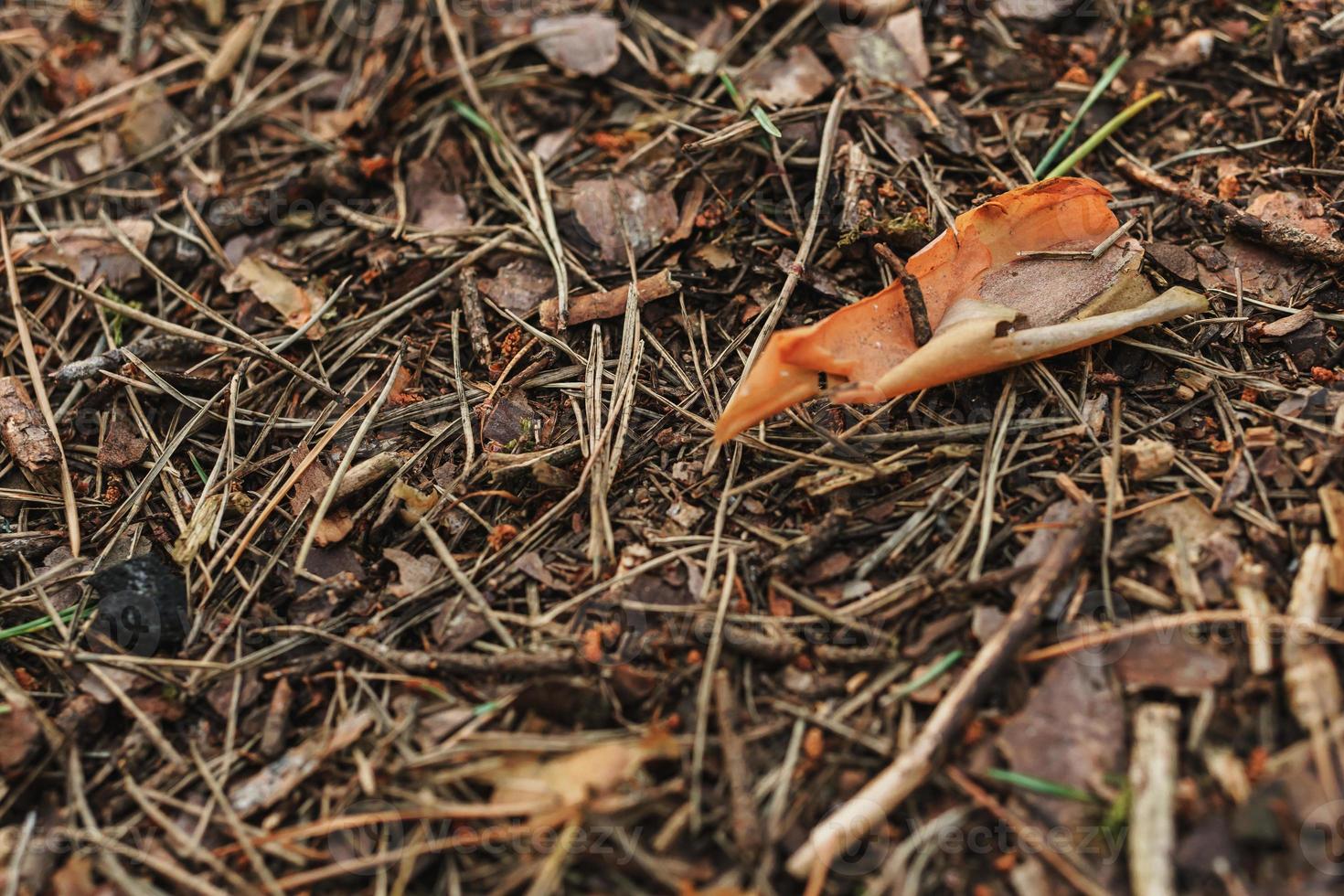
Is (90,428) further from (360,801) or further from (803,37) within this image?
(803,37)

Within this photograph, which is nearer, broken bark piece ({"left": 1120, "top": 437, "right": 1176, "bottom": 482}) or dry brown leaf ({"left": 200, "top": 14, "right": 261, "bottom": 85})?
broken bark piece ({"left": 1120, "top": 437, "right": 1176, "bottom": 482})

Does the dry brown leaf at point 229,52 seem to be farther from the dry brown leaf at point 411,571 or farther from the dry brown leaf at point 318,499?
the dry brown leaf at point 411,571

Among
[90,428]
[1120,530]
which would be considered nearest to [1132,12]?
[1120,530]

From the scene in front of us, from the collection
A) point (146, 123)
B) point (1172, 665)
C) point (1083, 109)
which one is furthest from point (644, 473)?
point (146, 123)
